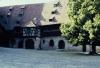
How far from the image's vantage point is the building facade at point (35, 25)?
66938mm

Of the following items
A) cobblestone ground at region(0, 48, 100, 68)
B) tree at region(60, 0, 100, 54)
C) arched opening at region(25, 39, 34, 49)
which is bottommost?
arched opening at region(25, 39, 34, 49)

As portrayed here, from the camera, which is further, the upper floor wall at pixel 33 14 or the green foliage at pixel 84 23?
the upper floor wall at pixel 33 14

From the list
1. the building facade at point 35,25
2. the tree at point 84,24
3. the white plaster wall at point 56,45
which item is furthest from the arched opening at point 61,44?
the tree at point 84,24

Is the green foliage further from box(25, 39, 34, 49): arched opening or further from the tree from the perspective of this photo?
box(25, 39, 34, 49): arched opening

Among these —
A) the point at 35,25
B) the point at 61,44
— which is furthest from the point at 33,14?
the point at 61,44

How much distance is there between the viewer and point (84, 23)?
48.4 meters

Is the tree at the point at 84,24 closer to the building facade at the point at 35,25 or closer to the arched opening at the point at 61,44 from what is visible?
the building facade at the point at 35,25

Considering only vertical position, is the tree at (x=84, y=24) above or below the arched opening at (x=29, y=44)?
above

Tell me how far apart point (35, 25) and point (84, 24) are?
2207cm

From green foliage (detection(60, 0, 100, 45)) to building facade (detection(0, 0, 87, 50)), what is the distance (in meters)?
15.2

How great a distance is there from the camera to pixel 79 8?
4991 centimetres

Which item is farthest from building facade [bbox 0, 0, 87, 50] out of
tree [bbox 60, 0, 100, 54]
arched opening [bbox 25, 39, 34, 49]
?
tree [bbox 60, 0, 100, 54]

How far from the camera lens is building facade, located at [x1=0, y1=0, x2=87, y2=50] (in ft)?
220

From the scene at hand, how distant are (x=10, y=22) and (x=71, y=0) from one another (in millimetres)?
26217
